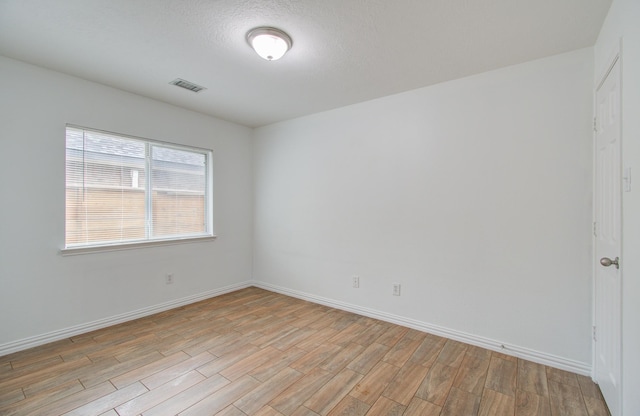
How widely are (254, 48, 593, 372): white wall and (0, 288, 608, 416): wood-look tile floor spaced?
389 mm

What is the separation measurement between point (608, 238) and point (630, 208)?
0.51 m

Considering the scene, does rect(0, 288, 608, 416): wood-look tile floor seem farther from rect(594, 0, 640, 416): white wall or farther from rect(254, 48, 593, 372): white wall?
rect(594, 0, 640, 416): white wall

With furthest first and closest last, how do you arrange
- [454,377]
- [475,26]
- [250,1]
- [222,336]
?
[222,336] → [454,377] → [475,26] → [250,1]

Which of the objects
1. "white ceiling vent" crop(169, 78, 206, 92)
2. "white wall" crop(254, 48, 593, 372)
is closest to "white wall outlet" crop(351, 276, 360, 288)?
"white wall" crop(254, 48, 593, 372)

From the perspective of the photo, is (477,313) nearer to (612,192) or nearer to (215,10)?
(612,192)

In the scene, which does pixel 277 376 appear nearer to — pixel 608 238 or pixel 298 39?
pixel 608 238

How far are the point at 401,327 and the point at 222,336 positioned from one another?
6.13 feet

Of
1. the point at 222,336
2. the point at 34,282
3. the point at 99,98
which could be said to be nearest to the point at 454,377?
the point at 222,336

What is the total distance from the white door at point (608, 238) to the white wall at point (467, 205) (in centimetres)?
18

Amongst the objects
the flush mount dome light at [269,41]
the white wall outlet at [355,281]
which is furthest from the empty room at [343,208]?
the white wall outlet at [355,281]

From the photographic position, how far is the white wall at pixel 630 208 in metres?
1.34

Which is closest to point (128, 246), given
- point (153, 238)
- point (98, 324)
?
point (153, 238)

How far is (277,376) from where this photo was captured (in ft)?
7.12

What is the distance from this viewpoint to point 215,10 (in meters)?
1.84
